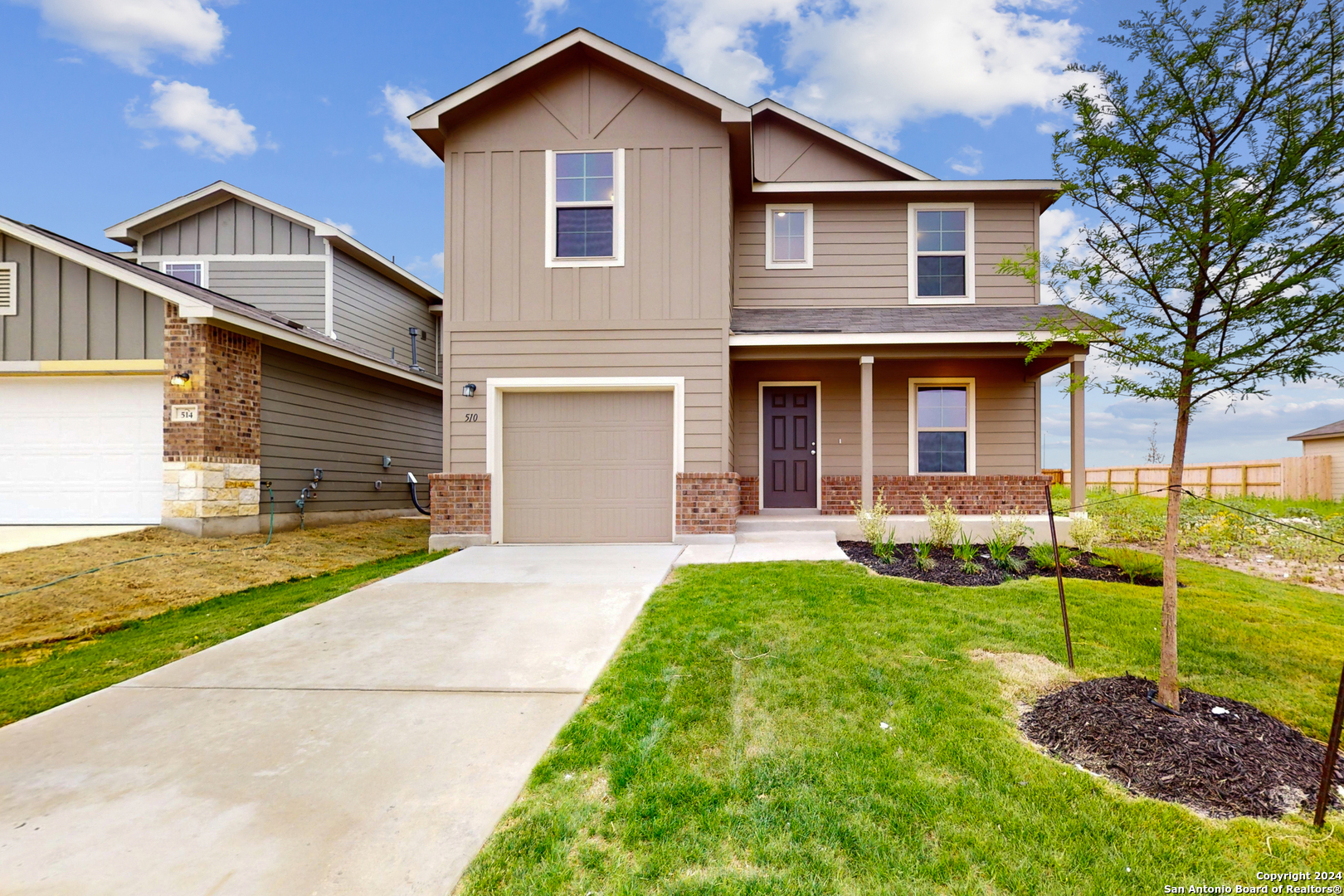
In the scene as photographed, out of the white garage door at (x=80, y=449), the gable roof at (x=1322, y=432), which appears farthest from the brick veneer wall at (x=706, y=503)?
the gable roof at (x=1322, y=432)

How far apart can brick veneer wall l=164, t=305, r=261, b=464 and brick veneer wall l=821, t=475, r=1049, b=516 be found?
Result: 9.10 metres

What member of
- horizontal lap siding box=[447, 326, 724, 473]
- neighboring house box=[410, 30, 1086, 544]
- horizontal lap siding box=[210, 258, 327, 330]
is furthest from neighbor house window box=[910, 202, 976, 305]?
horizontal lap siding box=[210, 258, 327, 330]

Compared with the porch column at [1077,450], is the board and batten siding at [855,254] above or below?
above

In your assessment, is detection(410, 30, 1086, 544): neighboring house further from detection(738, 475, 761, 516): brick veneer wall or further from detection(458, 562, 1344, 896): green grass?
detection(458, 562, 1344, 896): green grass

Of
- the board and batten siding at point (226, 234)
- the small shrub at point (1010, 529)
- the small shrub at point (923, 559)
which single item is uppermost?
the board and batten siding at point (226, 234)

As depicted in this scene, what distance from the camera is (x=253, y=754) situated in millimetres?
3035

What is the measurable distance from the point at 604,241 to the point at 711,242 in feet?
4.85

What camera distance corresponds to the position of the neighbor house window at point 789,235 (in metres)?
10.5

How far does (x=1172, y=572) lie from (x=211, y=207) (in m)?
18.1

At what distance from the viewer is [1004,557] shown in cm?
732

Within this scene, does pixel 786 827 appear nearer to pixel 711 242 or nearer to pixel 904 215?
pixel 711 242

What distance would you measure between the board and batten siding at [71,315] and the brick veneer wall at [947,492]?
10436 millimetres

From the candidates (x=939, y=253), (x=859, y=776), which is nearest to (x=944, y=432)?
(x=939, y=253)

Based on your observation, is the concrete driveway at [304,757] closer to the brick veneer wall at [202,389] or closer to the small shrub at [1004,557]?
the small shrub at [1004,557]
